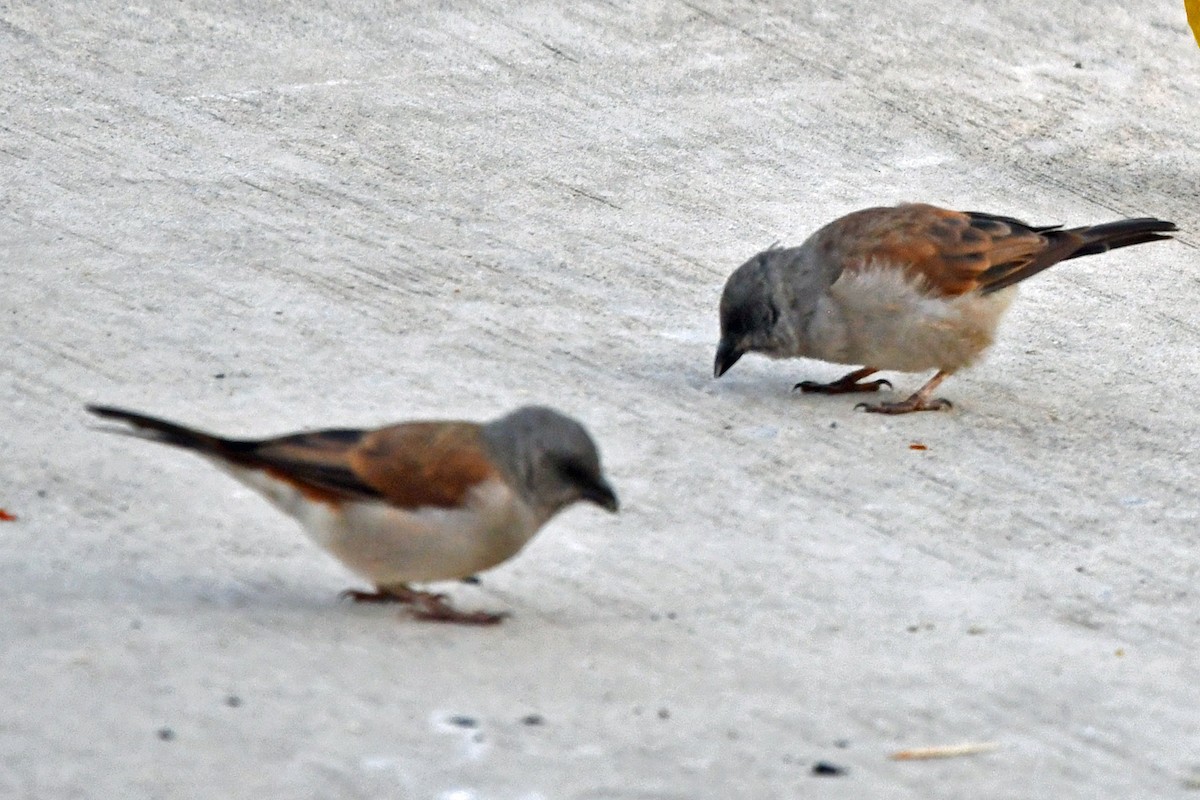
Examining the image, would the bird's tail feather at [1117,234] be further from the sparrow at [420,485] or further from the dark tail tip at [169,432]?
the dark tail tip at [169,432]

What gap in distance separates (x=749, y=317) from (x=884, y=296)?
462 mm

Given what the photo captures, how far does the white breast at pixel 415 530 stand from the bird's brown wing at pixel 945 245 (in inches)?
96.5

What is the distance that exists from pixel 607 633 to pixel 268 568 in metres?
0.92

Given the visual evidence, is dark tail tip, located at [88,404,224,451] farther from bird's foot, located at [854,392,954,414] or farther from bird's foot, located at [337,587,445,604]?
bird's foot, located at [854,392,954,414]

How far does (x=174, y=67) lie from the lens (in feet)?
29.9

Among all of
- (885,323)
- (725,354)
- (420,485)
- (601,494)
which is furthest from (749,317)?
(420,485)

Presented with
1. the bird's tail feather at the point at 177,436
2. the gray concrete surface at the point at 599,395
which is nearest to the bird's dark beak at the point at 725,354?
the gray concrete surface at the point at 599,395

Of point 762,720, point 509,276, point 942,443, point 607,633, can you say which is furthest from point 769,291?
point 762,720

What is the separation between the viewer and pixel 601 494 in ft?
14.7

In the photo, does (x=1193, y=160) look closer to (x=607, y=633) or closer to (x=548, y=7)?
(x=548, y=7)

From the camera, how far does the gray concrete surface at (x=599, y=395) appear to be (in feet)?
13.5

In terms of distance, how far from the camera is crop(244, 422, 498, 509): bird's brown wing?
4359 mm

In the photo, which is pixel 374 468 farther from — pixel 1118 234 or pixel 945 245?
pixel 1118 234

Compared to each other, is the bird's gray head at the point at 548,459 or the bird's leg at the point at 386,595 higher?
the bird's gray head at the point at 548,459
